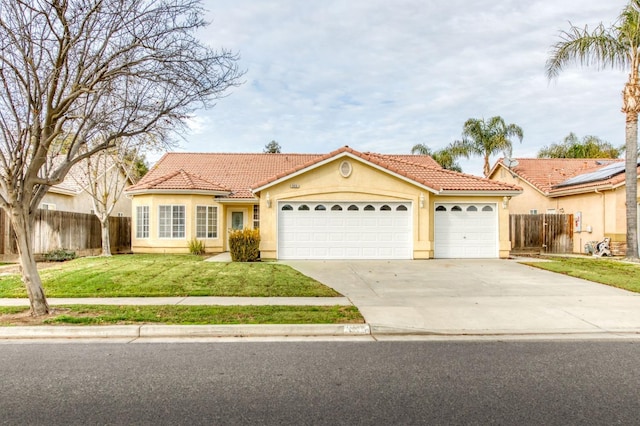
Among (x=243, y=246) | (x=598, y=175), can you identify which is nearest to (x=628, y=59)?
(x=598, y=175)

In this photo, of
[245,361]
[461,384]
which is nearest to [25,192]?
[245,361]

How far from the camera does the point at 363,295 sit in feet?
33.9

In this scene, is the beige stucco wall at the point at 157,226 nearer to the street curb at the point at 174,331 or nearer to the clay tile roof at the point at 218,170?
the clay tile roof at the point at 218,170

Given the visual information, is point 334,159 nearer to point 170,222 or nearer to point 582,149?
point 170,222

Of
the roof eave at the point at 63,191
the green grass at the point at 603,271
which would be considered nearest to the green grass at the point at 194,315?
the green grass at the point at 603,271

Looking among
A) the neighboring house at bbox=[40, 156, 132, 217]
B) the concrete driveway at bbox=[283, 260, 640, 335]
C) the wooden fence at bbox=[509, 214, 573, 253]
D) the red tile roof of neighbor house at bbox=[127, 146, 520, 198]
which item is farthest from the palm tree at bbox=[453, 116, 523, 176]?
the neighboring house at bbox=[40, 156, 132, 217]

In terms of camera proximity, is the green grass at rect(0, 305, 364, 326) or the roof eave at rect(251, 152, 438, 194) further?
the roof eave at rect(251, 152, 438, 194)

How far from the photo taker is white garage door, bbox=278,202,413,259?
18.0 meters

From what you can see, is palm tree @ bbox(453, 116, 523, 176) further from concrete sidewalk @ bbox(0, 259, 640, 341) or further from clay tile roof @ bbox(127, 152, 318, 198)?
concrete sidewalk @ bbox(0, 259, 640, 341)

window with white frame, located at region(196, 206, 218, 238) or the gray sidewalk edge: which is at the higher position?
window with white frame, located at region(196, 206, 218, 238)

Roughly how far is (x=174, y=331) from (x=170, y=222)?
1482 centimetres

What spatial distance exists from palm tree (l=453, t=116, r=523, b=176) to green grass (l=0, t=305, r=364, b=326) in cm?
2755

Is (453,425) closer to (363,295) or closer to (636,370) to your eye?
(636,370)

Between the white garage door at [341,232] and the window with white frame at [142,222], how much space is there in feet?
24.7
